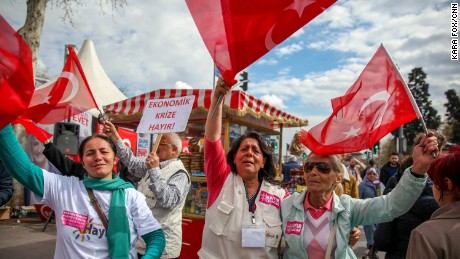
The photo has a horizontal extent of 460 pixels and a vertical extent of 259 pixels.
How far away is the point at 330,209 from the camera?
7.74 feet

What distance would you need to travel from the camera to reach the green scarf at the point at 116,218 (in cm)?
203

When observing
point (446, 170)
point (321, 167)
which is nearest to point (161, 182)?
point (321, 167)

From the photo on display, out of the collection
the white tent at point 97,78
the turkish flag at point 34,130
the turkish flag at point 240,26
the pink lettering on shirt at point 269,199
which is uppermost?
the white tent at point 97,78

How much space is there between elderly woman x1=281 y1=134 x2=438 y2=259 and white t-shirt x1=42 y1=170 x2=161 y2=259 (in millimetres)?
883

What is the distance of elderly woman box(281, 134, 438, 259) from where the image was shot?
2.11 meters

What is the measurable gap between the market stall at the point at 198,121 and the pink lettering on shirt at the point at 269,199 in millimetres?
3471

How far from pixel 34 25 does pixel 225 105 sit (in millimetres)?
7504

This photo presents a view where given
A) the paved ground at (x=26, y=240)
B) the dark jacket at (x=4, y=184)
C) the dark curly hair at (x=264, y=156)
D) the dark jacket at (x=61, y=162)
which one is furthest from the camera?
the paved ground at (x=26, y=240)

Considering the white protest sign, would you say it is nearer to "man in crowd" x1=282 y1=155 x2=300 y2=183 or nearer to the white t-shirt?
the white t-shirt

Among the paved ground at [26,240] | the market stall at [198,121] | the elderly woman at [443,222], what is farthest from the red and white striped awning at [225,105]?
the elderly woman at [443,222]

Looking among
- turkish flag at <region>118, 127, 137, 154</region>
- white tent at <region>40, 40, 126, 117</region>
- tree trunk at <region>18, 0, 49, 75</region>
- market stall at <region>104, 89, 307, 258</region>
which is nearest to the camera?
market stall at <region>104, 89, 307, 258</region>

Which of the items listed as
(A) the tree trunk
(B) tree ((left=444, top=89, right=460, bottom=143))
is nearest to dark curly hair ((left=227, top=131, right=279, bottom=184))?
(A) the tree trunk

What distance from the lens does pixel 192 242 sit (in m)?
5.74

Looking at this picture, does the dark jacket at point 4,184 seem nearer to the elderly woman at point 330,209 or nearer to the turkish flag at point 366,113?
the elderly woman at point 330,209
